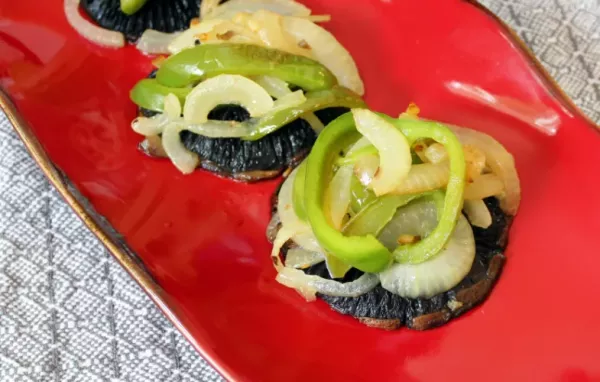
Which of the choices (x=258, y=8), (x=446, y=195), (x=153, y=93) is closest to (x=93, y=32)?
(x=153, y=93)

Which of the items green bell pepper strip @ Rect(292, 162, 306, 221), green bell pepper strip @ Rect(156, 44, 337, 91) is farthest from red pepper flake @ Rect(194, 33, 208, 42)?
green bell pepper strip @ Rect(292, 162, 306, 221)

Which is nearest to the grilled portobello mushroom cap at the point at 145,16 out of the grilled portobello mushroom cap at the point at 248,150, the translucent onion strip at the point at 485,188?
the grilled portobello mushroom cap at the point at 248,150

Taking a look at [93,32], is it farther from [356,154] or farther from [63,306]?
[356,154]

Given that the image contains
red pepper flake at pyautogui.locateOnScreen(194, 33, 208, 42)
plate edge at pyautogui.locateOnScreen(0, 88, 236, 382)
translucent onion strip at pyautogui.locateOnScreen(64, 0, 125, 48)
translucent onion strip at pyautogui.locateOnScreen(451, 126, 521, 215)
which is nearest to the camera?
plate edge at pyautogui.locateOnScreen(0, 88, 236, 382)

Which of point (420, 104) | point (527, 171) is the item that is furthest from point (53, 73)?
point (527, 171)

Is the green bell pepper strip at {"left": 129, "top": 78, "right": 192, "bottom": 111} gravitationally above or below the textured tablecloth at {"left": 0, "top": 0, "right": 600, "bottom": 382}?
above

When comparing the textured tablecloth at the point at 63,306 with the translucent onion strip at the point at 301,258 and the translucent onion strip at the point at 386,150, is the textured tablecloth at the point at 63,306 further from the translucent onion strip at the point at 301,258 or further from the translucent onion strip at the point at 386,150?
the translucent onion strip at the point at 386,150

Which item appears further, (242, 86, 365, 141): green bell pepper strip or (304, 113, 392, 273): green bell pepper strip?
(242, 86, 365, 141): green bell pepper strip

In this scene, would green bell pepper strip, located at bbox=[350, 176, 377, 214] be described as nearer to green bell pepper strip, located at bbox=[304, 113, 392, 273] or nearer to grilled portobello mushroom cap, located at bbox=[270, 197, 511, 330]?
Result: green bell pepper strip, located at bbox=[304, 113, 392, 273]
